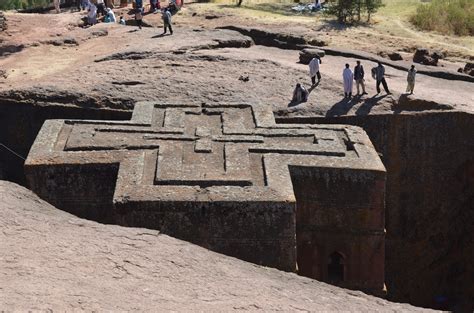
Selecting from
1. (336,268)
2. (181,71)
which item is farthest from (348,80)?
(336,268)

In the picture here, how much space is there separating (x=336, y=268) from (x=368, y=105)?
3959 millimetres

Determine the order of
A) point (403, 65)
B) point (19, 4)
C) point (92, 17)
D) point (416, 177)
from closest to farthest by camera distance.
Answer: point (416, 177)
point (403, 65)
point (92, 17)
point (19, 4)

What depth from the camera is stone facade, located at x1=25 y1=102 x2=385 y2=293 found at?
660 centimetres

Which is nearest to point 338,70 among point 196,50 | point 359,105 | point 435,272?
point 359,105

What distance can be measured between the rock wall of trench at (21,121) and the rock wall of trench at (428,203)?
348 cm

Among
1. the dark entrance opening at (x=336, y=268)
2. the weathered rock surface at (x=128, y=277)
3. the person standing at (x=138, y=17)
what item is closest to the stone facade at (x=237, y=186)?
the dark entrance opening at (x=336, y=268)

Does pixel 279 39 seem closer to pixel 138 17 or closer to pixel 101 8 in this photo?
pixel 138 17

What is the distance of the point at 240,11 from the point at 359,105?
939 centimetres

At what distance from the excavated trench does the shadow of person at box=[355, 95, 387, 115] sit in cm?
15

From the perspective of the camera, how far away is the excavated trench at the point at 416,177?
10.6 metres

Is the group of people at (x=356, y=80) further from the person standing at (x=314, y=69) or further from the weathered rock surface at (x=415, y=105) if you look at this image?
the weathered rock surface at (x=415, y=105)

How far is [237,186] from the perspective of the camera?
6863 millimetres

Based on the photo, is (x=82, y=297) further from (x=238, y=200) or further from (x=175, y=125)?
(x=175, y=125)

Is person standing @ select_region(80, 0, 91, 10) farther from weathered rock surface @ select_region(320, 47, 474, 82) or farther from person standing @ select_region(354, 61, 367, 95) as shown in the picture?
person standing @ select_region(354, 61, 367, 95)
